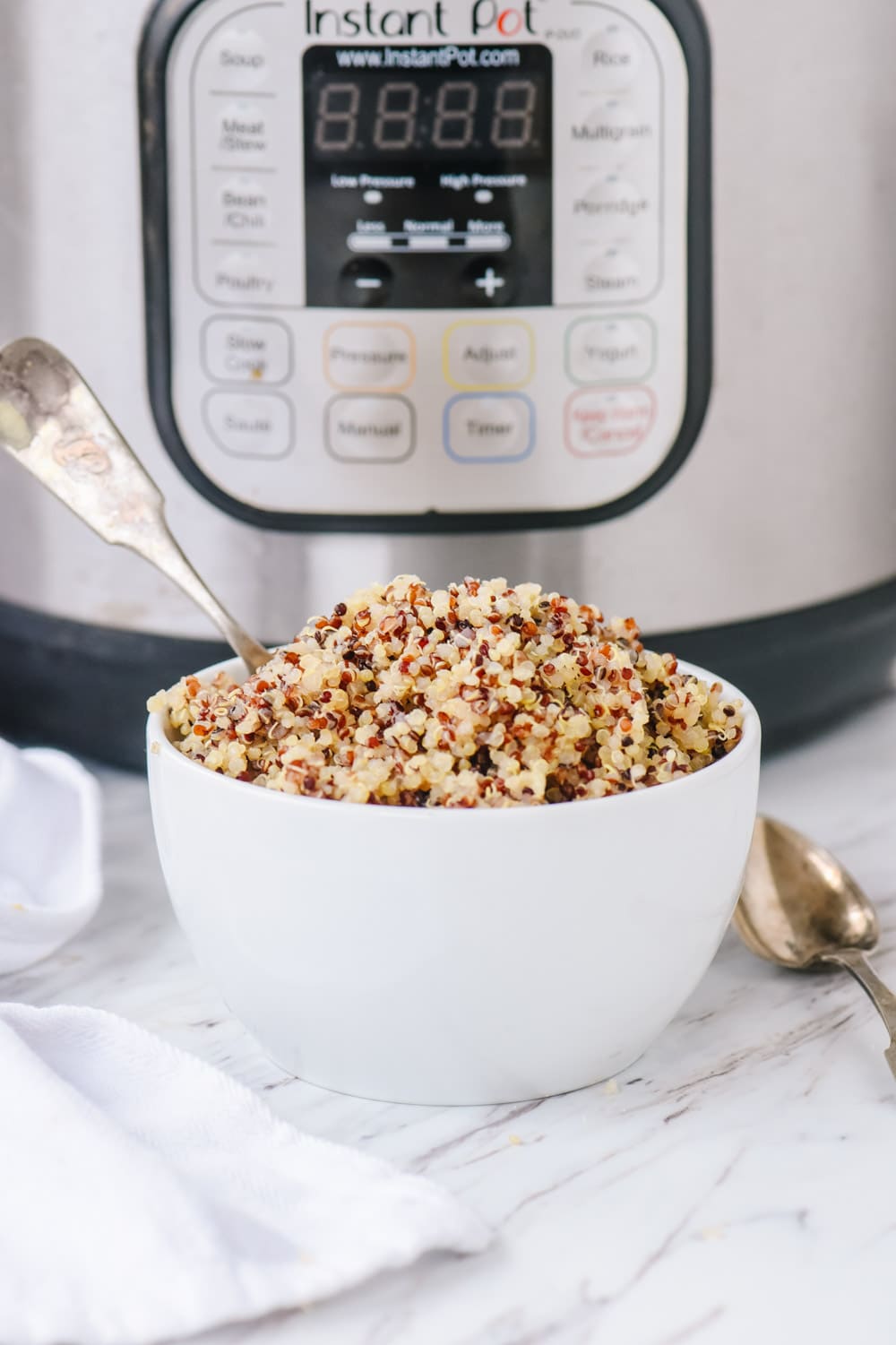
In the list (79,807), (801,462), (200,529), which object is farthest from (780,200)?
A: (79,807)

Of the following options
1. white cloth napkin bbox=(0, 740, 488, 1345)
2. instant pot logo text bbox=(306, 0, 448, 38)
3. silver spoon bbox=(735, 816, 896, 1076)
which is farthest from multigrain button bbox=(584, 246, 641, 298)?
white cloth napkin bbox=(0, 740, 488, 1345)

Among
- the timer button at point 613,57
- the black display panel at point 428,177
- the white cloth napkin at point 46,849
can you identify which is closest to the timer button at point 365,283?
the black display panel at point 428,177

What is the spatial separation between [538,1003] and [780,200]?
1.28 ft

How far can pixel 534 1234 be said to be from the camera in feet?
1.31

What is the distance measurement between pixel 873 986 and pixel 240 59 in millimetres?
435

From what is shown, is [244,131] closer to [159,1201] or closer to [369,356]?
[369,356]

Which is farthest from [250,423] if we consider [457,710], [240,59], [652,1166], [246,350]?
[652,1166]

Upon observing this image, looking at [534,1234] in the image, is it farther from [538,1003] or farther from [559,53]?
[559,53]

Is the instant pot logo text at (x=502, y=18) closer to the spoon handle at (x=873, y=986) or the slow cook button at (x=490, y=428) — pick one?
the slow cook button at (x=490, y=428)

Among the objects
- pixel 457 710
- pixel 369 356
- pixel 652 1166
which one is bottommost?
pixel 652 1166

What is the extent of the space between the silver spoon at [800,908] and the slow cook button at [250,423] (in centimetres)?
26

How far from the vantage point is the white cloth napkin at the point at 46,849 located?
0.55 metres

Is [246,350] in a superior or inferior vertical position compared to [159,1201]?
superior

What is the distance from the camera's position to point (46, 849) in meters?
0.63
